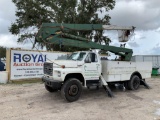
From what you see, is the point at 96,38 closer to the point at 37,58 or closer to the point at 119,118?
the point at 37,58

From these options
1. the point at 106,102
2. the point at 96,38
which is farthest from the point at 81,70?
the point at 96,38

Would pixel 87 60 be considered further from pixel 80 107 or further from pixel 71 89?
pixel 80 107

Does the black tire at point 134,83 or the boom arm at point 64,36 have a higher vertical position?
the boom arm at point 64,36

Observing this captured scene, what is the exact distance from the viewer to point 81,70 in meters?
9.22

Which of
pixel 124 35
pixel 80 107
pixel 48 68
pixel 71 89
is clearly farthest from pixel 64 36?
pixel 124 35

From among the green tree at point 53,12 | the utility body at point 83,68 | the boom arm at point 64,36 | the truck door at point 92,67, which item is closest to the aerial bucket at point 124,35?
the utility body at point 83,68

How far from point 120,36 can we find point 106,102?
4.87 m

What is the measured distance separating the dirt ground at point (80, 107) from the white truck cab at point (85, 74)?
0.62 meters

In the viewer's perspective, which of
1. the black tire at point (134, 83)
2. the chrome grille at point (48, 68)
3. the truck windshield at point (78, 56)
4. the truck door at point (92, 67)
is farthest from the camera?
the black tire at point (134, 83)

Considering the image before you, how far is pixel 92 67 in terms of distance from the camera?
968 cm

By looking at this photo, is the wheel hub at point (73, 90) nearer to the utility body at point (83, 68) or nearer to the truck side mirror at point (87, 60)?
the utility body at point (83, 68)

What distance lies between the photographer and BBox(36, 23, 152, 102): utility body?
8.70 meters

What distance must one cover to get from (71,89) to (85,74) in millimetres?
1177

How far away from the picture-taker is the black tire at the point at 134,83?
11.7 metres
